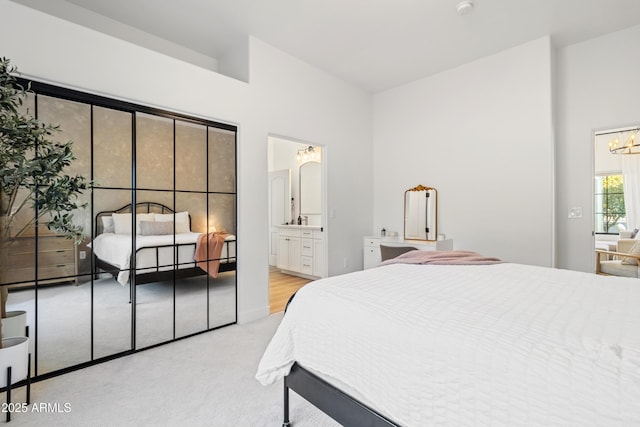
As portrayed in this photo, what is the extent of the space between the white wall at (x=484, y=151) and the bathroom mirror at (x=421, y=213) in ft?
0.30

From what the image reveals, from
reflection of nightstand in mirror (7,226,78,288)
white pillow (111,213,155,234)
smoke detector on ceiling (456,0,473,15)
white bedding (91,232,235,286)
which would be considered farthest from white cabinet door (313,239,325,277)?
smoke detector on ceiling (456,0,473,15)

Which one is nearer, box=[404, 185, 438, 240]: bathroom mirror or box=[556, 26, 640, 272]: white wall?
box=[556, 26, 640, 272]: white wall

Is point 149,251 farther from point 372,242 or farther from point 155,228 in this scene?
point 372,242

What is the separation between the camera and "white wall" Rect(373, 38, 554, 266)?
11.1 feet

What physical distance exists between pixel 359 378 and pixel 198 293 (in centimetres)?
213

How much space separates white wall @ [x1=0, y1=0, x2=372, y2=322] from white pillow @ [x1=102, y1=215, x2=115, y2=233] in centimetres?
94

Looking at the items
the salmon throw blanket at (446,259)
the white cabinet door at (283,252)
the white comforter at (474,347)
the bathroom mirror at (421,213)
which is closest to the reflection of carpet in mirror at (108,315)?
the white comforter at (474,347)

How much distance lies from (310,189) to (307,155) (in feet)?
2.07

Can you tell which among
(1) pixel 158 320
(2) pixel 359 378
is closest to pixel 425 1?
(2) pixel 359 378

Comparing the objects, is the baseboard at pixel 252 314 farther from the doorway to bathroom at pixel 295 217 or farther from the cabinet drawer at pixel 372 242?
the cabinet drawer at pixel 372 242

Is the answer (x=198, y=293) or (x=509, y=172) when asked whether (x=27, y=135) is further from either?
(x=509, y=172)

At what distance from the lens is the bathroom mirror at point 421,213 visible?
4238 mm

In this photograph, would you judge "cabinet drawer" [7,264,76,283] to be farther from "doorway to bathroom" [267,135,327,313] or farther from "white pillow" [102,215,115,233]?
"doorway to bathroom" [267,135,327,313]

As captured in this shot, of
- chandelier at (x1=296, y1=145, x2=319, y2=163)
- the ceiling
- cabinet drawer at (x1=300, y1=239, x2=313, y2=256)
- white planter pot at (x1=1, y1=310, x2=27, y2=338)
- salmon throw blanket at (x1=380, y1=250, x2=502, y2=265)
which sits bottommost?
white planter pot at (x1=1, y1=310, x2=27, y2=338)
